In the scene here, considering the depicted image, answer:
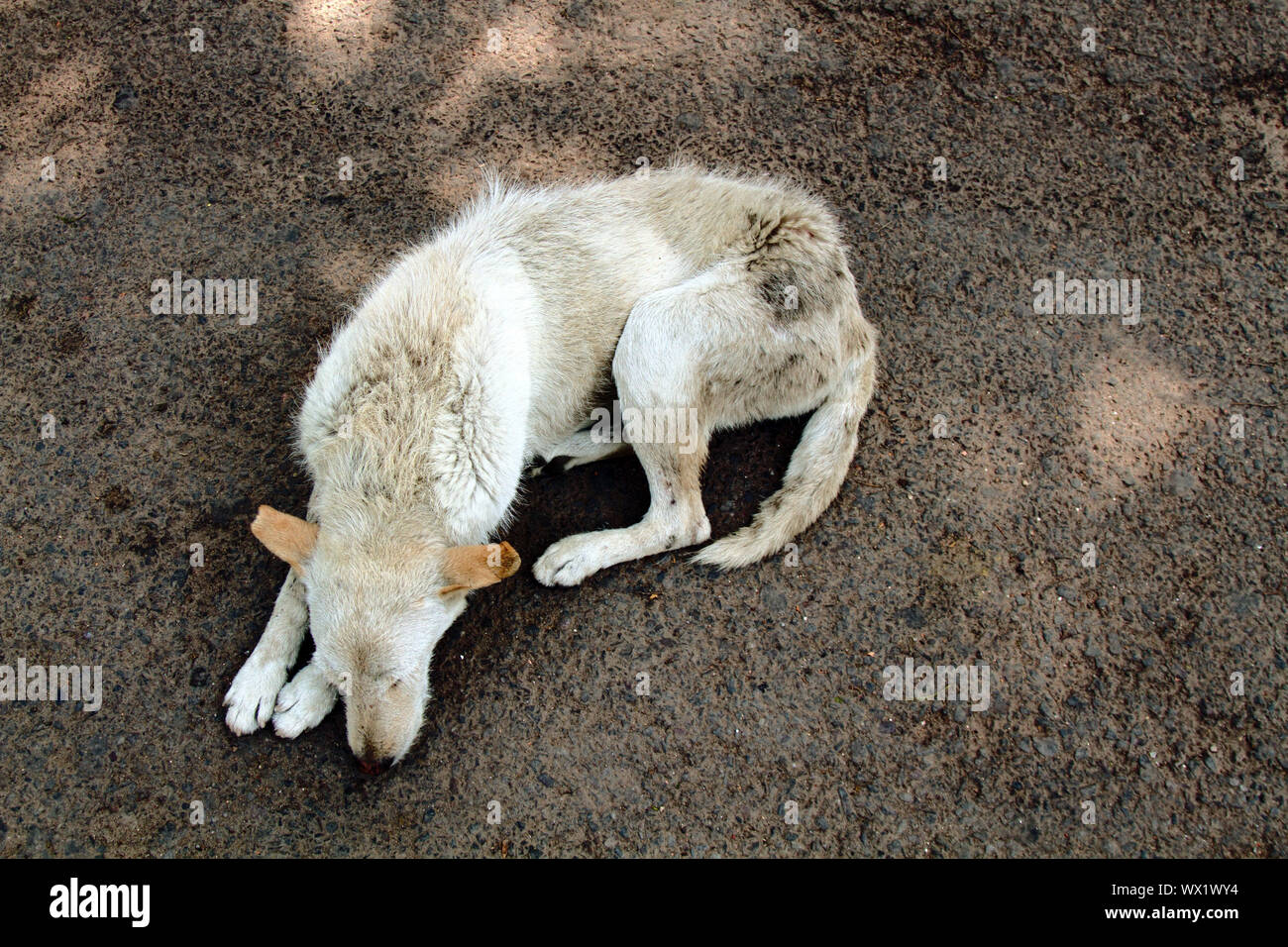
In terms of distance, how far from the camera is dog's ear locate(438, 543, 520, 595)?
271 cm

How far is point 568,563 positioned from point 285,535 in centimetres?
104

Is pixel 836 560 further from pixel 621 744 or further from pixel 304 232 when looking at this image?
pixel 304 232

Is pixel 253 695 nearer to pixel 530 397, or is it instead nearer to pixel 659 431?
pixel 530 397

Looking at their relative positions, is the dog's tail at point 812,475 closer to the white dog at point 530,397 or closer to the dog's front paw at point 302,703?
the white dog at point 530,397

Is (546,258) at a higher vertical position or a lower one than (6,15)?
lower

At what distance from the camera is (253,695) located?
308 cm

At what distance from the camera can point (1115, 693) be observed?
3258 mm

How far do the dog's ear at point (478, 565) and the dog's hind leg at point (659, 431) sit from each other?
642 mm

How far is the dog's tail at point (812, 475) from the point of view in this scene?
3.43m

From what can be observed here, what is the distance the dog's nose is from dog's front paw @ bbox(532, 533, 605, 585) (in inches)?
34.9

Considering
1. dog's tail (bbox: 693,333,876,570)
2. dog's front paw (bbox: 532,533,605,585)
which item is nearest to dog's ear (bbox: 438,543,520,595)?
dog's front paw (bbox: 532,533,605,585)

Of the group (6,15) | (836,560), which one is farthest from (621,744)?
(6,15)

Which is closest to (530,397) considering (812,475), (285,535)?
(285,535)

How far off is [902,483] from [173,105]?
405 cm
